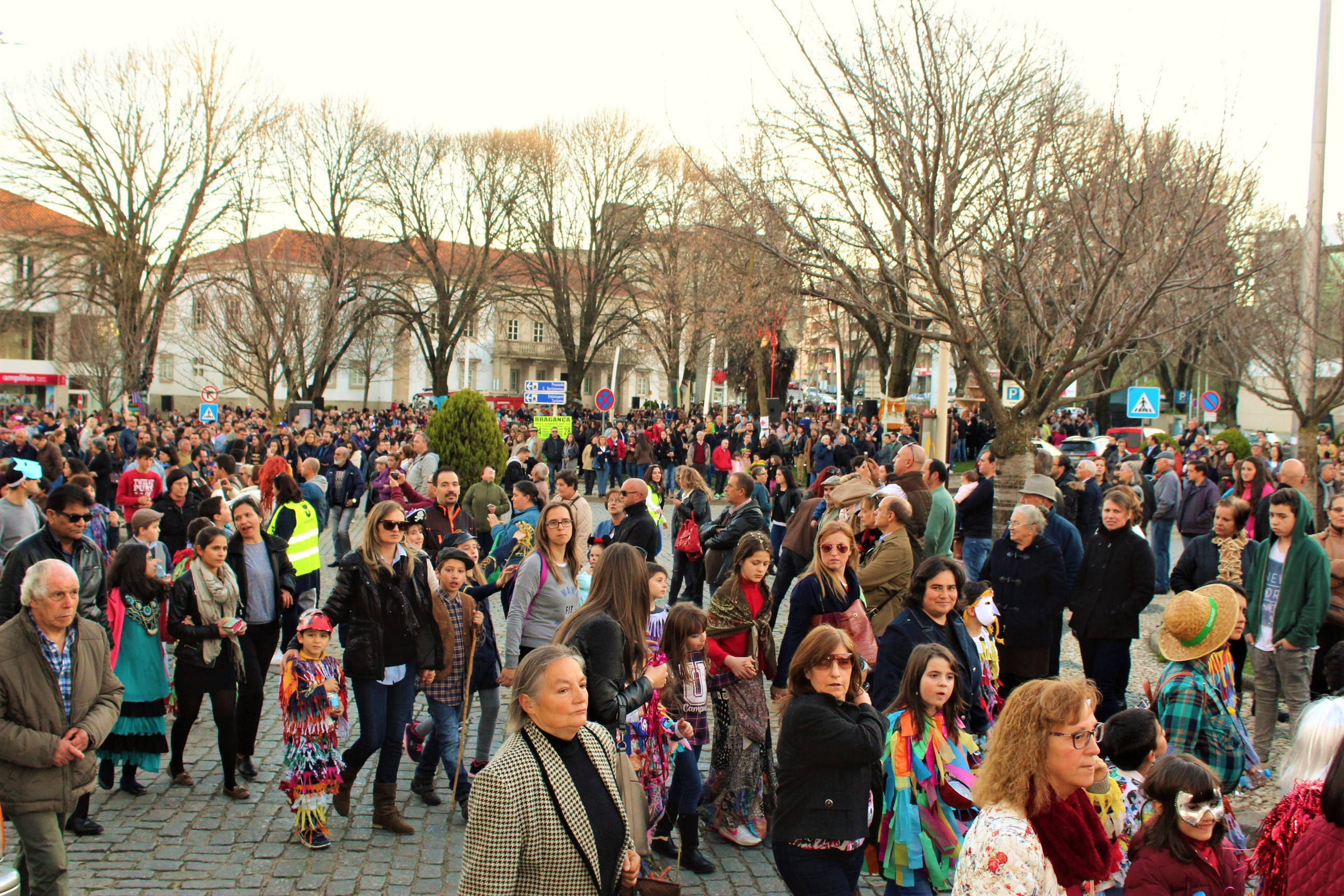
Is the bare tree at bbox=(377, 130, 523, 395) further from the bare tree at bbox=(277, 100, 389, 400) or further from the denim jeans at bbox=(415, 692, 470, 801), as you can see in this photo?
the denim jeans at bbox=(415, 692, 470, 801)

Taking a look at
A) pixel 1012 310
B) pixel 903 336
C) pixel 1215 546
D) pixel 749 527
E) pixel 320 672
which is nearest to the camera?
pixel 320 672

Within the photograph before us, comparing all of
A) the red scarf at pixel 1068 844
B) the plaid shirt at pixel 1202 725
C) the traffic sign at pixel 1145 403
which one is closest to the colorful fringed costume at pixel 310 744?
the red scarf at pixel 1068 844

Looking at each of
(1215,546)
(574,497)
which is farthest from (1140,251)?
(574,497)

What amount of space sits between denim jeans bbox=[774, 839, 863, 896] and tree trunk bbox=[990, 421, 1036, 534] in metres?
6.56

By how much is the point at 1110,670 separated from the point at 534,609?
12.4 feet

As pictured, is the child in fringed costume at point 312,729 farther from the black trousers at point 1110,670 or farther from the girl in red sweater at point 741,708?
the black trousers at point 1110,670

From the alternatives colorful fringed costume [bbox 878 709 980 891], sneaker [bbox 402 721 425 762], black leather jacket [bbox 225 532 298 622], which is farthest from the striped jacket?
black leather jacket [bbox 225 532 298 622]

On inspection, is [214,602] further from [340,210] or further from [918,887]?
[340,210]

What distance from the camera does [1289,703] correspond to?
21.0 feet

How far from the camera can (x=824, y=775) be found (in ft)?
12.1

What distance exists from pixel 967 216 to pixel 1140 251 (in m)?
3.73

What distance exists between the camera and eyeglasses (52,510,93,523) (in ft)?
18.1

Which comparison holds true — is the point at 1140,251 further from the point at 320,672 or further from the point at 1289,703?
the point at 320,672

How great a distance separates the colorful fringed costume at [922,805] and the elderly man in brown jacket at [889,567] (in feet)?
8.19
